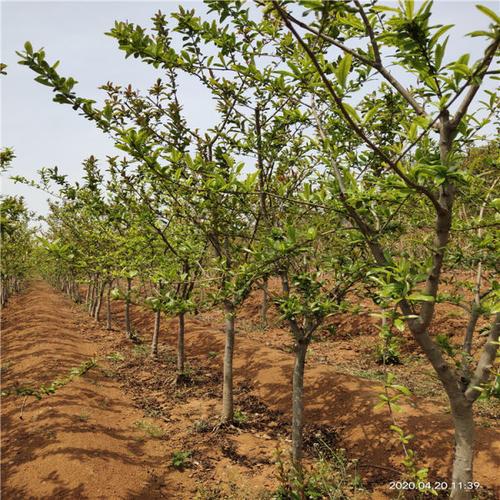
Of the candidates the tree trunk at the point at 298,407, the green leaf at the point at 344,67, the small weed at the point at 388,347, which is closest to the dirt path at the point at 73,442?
the tree trunk at the point at 298,407

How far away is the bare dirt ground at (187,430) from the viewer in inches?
216

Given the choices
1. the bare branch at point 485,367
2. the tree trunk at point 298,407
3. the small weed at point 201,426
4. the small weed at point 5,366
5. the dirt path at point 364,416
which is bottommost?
the small weed at point 201,426

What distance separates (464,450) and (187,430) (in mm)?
5953

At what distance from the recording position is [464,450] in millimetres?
3057

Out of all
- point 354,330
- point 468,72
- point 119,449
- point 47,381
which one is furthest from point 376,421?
point 354,330

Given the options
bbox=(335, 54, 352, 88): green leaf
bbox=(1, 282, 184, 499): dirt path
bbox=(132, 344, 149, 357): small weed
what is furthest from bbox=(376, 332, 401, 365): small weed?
bbox=(132, 344, 149, 357): small weed

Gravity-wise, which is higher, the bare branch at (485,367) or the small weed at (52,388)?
the bare branch at (485,367)

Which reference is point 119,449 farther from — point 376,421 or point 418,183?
point 418,183

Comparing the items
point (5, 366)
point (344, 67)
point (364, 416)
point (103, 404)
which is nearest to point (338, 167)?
point (344, 67)

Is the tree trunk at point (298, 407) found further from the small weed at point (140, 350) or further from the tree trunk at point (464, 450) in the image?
the small weed at point (140, 350)

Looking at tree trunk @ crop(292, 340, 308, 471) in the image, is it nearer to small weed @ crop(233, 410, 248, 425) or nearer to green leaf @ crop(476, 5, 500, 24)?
small weed @ crop(233, 410, 248, 425)

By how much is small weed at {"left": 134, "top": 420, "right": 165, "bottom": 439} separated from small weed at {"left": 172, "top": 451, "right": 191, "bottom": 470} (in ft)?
2.96

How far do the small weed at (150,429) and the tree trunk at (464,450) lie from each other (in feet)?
19.4

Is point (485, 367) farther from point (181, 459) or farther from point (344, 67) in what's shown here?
point (181, 459)
